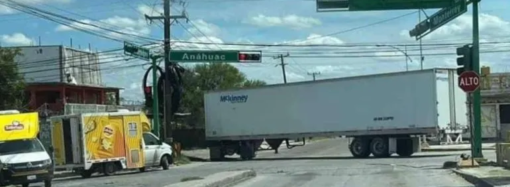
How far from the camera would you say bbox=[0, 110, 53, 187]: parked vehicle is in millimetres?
24516

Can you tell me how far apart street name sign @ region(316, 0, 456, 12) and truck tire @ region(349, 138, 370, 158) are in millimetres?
16070

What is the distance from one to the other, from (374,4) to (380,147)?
15.9 meters

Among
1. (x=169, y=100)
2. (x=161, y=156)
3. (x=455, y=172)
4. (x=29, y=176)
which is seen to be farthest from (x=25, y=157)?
(x=169, y=100)

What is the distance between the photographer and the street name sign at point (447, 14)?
22.7 meters

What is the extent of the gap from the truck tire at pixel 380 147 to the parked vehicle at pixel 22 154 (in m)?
19.1

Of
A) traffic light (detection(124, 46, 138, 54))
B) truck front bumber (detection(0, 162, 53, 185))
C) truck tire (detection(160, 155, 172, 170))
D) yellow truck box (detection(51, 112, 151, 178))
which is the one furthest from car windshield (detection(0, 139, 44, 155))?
traffic light (detection(124, 46, 138, 54))

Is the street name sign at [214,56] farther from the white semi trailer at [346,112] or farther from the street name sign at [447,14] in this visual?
the street name sign at [447,14]

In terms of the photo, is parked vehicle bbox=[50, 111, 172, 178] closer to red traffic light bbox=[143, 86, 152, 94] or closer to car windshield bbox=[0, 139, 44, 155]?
car windshield bbox=[0, 139, 44, 155]

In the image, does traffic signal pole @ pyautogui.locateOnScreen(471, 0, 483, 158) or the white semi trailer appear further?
the white semi trailer

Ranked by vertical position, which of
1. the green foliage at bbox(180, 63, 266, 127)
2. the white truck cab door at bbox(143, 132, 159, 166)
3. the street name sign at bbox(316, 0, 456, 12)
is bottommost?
the white truck cab door at bbox(143, 132, 159, 166)

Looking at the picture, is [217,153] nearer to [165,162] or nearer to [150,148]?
[165,162]

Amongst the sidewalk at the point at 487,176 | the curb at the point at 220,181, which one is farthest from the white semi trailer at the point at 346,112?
the curb at the point at 220,181

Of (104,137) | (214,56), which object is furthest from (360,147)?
(104,137)

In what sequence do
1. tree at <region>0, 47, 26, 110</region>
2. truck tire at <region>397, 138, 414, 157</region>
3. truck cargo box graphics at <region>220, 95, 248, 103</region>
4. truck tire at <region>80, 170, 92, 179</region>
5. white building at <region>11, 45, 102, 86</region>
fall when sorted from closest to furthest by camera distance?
truck tire at <region>80, 170, 92, 179</region> < truck tire at <region>397, 138, 414, 157</region> < tree at <region>0, 47, 26, 110</region> < truck cargo box graphics at <region>220, 95, 248, 103</region> < white building at <region>11, 45, 102, 86</region>
